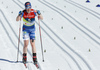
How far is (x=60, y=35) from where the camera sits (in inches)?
422

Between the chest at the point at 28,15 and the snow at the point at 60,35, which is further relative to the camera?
the snow at the point at 60,35

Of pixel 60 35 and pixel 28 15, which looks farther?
pixel 60 35

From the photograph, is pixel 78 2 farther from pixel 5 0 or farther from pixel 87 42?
pixel 87 42

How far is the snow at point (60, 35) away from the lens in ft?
26.2

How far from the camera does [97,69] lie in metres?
7.50

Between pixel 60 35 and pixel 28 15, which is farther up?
pixel 28 15

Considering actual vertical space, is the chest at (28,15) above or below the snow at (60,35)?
above

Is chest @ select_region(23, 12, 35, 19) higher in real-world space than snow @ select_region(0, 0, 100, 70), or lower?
higher

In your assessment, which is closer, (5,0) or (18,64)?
(18,64)

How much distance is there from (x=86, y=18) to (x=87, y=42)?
351 cm

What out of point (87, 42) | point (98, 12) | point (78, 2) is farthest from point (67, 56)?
point (78, 2)

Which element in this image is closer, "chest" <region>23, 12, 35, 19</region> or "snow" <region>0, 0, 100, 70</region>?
Answer: "chest" <region>23, 12, 35, 19</region>

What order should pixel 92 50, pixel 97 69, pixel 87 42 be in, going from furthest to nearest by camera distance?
1. pixel 87 42
2. pixel 92 50
3. pixel 97 69

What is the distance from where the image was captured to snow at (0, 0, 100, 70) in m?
7.97
